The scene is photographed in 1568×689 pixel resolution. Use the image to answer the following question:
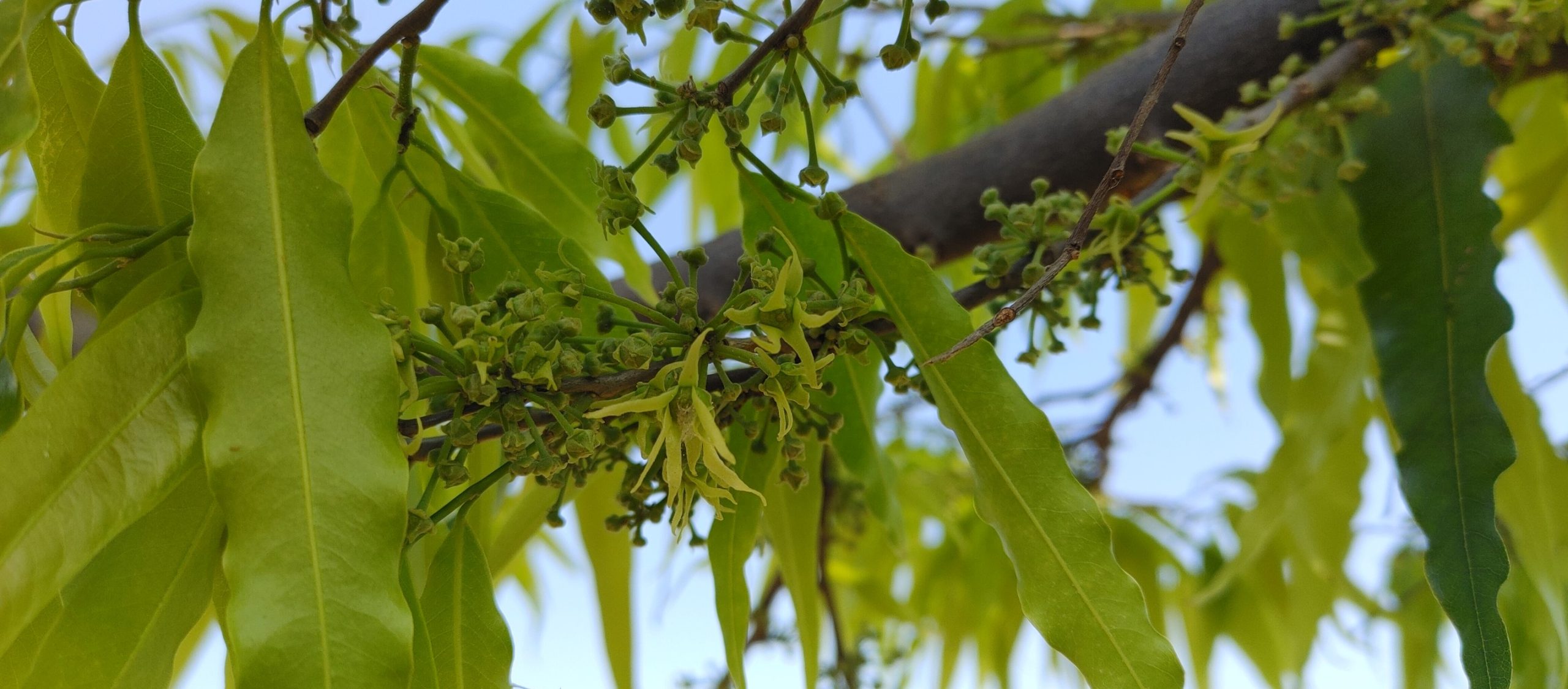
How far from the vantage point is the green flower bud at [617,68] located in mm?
530

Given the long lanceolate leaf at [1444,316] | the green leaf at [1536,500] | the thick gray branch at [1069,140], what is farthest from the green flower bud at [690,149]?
the green leaf at [1536,500]

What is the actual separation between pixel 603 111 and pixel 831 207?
12 cm

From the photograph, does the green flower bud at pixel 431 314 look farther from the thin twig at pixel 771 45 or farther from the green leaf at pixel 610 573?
the green leaf at pixel 610 573

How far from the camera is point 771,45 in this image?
505 mm

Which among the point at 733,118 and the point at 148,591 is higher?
the point at 733,118

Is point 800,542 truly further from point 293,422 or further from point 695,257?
point 293,422

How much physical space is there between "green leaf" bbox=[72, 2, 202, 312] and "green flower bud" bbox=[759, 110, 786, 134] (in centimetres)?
27

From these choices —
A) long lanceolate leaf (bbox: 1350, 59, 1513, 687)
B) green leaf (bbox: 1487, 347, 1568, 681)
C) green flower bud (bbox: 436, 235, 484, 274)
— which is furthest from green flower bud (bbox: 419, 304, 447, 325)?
green leaf (bbox: 1487, 347, 1568, 681)

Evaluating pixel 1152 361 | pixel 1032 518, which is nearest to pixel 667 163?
pixel 1032 518

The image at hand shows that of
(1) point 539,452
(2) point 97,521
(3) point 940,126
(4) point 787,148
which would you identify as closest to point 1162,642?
A: (1) point 539,452

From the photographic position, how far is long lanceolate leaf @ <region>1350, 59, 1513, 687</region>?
0.59 metres

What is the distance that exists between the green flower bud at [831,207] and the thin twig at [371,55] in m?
0.19

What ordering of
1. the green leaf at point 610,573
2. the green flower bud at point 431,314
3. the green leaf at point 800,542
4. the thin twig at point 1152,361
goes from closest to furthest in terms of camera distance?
the green flower bud at point 431,314, the green leaf at point 800,542, the green leaf at point 610,573, the thin twig at point 1152,361

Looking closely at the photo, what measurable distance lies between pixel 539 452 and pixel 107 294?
215 mm
